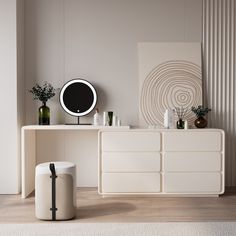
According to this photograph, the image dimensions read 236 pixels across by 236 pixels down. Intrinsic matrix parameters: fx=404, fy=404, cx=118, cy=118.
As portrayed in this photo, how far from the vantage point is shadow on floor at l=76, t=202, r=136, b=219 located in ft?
11.7

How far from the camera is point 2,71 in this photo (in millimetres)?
4379

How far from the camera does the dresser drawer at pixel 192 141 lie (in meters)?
4.22

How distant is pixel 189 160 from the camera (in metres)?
4.23

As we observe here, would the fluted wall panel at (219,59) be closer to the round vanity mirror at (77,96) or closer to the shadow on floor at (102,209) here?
the round vanity mirror at (77,96)

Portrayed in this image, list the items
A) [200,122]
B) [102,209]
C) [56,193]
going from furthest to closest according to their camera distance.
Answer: [200,122] < [102,209] < [56,193]

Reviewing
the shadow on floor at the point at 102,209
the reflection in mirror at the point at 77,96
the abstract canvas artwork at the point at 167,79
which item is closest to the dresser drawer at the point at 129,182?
the shadow on floor at the point at 102,209

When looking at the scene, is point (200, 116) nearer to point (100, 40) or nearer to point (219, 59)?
point (219, 59)

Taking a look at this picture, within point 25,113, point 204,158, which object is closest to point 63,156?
point 25,113

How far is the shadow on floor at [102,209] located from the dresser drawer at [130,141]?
23.1 inches

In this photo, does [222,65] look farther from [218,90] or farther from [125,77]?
[125,77]

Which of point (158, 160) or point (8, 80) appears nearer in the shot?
point (158, 160)

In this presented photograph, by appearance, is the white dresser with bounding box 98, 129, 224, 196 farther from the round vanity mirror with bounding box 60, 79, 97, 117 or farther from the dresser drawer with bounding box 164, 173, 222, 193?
the round vanity mirror with bounding box 60, 79, 97, 117

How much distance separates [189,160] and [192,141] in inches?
7.9

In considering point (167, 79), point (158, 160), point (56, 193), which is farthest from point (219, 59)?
point (56, 193)
